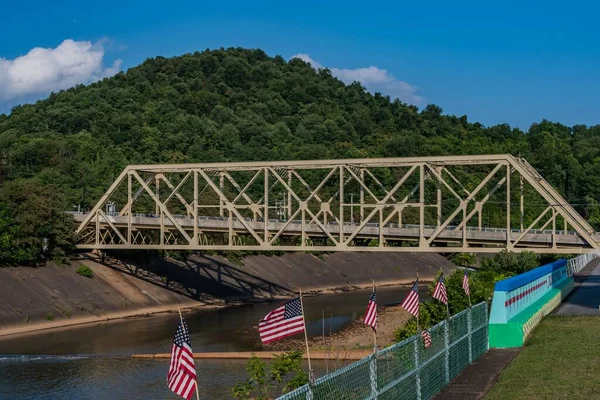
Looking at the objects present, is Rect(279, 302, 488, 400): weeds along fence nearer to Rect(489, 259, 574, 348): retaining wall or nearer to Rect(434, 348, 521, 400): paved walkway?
Rect(434, 348, 521, 400): paved walkway

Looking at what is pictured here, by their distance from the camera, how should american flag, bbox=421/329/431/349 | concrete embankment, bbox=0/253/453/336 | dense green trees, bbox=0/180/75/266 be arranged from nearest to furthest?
1. american flag, bbox=421/329/431/349
2. concrete embankment, bbox=0/253/453/336
3. dense green trees, bbox=0/180/75/266

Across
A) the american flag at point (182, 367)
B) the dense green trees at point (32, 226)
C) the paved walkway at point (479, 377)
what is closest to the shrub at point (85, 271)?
the dense green trees at point (32, 226)

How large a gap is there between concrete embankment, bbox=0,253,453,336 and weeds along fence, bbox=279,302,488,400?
49.0 metres

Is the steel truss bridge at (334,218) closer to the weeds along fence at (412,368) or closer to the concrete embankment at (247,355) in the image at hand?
the concrete embankment at (247,355)

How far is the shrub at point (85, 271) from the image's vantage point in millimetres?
90669

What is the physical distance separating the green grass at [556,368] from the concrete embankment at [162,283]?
48.0 metres

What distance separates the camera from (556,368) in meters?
27.1

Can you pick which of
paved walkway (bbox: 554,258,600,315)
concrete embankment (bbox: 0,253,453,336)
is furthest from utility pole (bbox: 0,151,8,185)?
paved walkway (bbox: 554,258,600,315)

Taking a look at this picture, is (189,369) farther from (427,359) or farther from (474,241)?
(474,241)

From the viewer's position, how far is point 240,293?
334 feet

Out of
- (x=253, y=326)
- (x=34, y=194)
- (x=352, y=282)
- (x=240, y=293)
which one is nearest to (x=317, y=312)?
(x=253, y=326)

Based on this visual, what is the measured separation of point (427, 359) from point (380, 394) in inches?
173

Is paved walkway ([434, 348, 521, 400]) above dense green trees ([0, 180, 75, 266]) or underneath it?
underneath

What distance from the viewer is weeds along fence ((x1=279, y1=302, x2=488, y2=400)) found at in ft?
59.0
